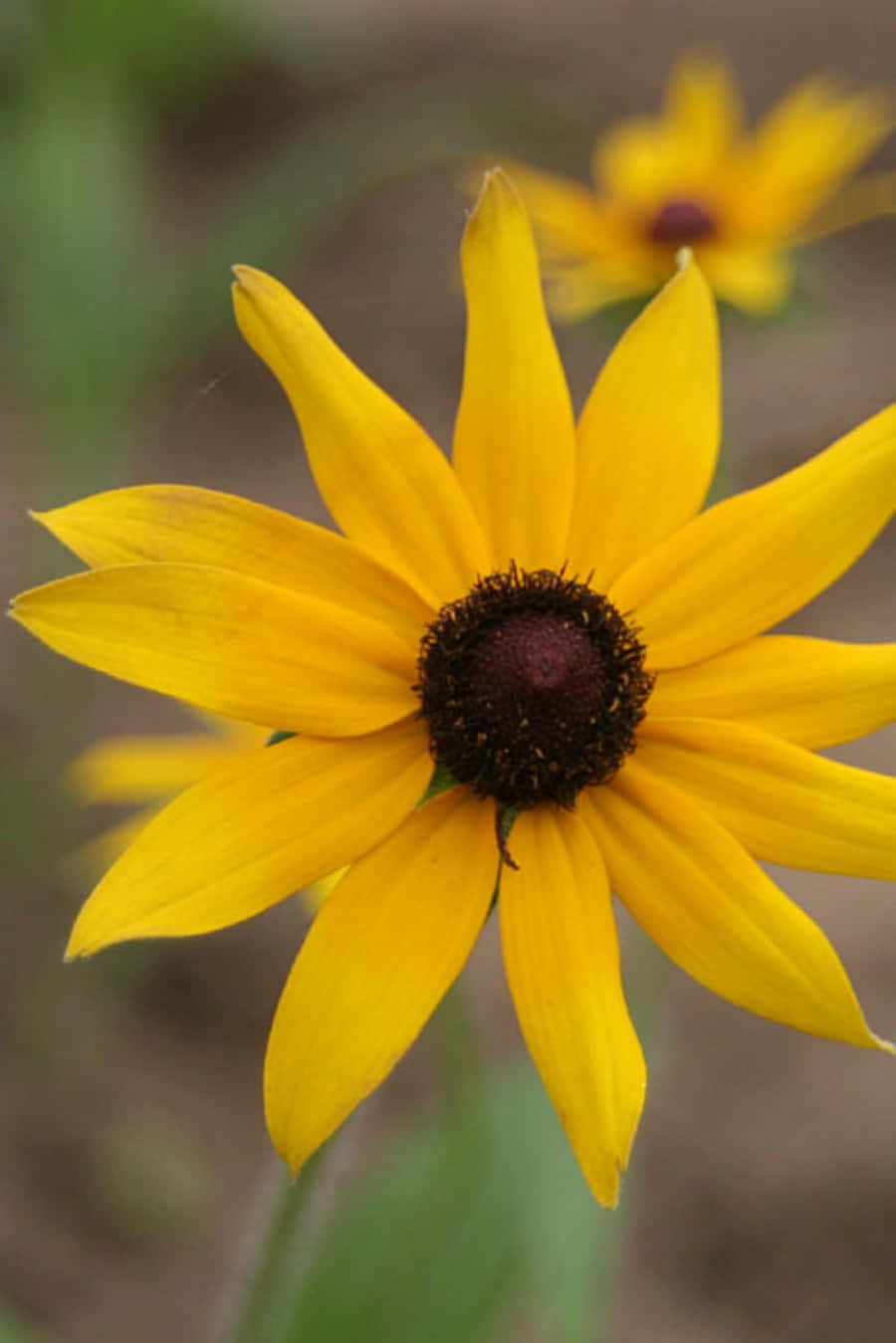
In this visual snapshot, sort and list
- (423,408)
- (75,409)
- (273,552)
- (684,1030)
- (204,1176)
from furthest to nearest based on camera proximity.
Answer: (423,408)
(75,409)
(684,1030)
(204,1176)
(273,552)

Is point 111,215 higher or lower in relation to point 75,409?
higher

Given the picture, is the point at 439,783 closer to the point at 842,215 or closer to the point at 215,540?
the point at 215,540

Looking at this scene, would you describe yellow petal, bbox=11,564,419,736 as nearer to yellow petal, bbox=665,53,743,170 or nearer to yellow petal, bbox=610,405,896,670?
yellow petal, bbox=610,405,896,670

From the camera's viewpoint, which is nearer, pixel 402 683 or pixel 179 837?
→ pixel 179 837

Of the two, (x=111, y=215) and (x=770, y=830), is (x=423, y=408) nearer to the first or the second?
(x=111, y=215)

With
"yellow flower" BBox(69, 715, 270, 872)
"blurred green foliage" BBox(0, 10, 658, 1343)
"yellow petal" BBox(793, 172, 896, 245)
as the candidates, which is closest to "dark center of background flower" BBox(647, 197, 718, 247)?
"yellow petal" BBox(793, 172, 896, 245)

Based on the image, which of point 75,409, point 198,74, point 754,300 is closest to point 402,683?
point 754,300
